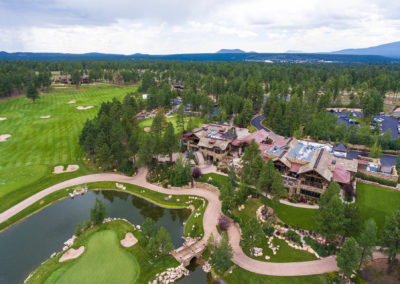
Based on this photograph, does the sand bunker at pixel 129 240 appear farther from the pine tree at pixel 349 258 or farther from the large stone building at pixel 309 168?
the large stone building at pixel 309 168

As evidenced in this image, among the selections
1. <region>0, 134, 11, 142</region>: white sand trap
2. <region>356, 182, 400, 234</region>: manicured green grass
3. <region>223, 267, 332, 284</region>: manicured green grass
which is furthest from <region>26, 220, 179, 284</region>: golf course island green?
<region>0, 134, 11, 142</region>: white sand trap

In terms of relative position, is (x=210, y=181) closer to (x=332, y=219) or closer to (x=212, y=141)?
(x=212, y=141)

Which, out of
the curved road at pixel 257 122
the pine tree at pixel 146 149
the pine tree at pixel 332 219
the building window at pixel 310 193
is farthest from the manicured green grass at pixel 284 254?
the curved road at pixel 257 122

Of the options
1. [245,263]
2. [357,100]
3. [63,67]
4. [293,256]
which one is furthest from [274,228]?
[63,67]

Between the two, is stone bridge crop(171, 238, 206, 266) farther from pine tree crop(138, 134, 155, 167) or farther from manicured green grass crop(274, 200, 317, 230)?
pine tree crop(138, 134, 155, 167)

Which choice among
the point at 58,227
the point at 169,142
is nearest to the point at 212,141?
the point at 169,142

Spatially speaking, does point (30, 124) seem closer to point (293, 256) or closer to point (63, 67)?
point (293, 256)
